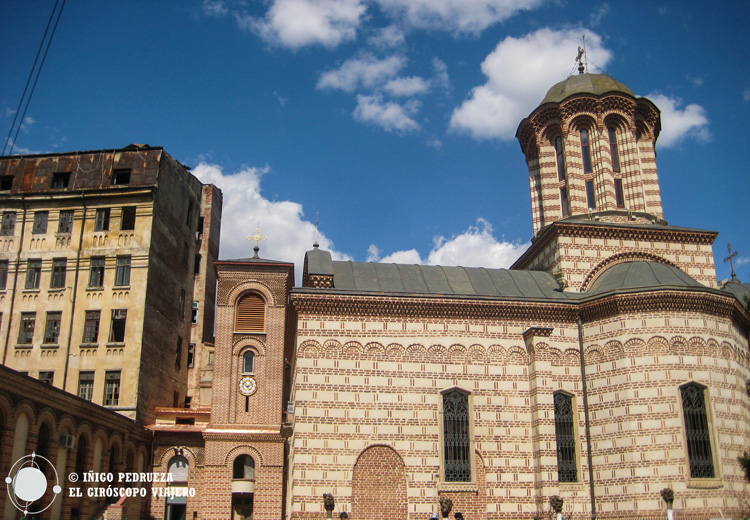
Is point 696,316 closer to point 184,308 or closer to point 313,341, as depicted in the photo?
point 313,341

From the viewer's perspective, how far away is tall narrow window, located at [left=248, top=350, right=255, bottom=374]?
84.7 ft

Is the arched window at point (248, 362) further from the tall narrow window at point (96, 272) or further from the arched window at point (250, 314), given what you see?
the tall narrow window at point (96, 272)

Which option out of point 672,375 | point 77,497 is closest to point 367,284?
point 672,375

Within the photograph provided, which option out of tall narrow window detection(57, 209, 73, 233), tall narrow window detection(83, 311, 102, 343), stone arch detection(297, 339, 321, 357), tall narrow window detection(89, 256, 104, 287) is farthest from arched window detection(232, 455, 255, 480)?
tall narrow window detection(57, 209, 73, 233)

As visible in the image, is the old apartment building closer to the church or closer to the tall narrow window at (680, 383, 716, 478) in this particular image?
the church

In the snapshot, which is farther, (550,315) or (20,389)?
(550,315)

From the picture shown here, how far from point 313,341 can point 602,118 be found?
564 inches

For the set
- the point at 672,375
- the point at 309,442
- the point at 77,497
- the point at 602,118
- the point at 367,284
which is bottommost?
the point at 77,497

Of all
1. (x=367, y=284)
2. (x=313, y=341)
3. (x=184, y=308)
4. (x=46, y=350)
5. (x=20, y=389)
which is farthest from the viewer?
(x=184, y=308)

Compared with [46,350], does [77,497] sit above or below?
below

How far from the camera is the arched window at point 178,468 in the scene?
2653cm

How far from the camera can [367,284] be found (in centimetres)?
2295

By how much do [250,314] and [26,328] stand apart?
10.5 m

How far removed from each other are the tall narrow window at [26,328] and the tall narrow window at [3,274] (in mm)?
1820
